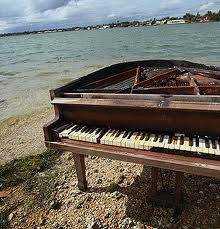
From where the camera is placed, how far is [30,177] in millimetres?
5332

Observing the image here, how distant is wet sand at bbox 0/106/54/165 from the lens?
672 centimetres

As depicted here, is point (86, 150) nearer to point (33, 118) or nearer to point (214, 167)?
point (214, 167)

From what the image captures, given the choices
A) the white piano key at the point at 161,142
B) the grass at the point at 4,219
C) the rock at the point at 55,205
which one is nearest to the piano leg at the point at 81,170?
the rock at the point at 55,205

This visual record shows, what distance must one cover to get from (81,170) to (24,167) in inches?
72.8

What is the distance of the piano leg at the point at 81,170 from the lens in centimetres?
424

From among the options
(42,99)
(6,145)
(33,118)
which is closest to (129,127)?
(6,145)

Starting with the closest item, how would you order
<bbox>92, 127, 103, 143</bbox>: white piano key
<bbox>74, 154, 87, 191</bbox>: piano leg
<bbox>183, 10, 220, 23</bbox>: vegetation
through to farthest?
<bbox>92, 127, 103, 143</bbox>: white piano key → <bbox>74, 154, 87, 191</bbox>: piano leg → <bbox>183, 10, 220, 23</bbox>: vegetation

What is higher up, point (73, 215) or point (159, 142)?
point (159, 142)

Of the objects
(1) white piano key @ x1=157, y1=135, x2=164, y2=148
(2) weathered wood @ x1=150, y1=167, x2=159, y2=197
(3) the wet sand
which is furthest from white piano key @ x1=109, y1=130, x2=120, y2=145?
(3) the wet sand

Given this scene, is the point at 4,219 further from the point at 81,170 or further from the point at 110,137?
the point at 110,137

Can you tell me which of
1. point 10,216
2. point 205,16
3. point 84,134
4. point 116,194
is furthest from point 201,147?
point 205,16

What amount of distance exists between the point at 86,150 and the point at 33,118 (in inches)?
257

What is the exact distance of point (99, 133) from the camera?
3.34m

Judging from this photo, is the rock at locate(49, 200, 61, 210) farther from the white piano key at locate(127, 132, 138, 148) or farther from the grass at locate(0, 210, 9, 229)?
the white piano key at locate(127, 132, 138, 148)
